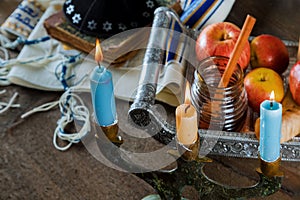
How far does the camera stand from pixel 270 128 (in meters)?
0.49

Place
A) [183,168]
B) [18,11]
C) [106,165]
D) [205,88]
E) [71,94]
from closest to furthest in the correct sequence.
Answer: [183,168] < [205,88] < [106,165] < [71,94] < [18,11]

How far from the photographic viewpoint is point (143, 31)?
98 centimetres

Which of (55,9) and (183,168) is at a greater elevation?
(183,168)

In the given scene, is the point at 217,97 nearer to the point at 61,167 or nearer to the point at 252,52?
the point at 252,52

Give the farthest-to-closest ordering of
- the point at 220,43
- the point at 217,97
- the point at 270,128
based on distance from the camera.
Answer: the point at 220,43
the point at 217,97
the point at 270,128

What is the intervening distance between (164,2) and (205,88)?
1.24 feet

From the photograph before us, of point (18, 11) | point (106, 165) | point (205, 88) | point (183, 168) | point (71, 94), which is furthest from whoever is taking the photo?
point (18, 11)

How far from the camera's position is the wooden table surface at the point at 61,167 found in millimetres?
727

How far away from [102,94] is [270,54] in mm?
353

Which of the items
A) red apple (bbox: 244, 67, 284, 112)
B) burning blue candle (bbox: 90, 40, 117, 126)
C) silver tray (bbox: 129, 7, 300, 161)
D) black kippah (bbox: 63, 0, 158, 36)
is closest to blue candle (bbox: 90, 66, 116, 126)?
burning blue candle (bbox: 90, 40, 117, 126)

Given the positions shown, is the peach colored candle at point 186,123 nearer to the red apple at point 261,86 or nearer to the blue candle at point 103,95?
the blue candle at point 103,95

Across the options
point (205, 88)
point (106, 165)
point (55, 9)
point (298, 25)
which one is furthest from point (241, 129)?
point (55, 9)

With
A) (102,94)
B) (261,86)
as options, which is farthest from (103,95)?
(261,86)

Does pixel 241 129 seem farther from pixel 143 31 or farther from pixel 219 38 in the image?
pixel 143 31
